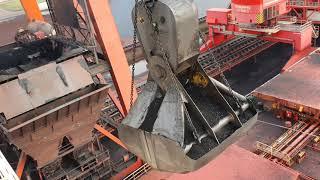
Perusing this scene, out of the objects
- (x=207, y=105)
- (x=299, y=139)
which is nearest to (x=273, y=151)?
(x=299, y=139)

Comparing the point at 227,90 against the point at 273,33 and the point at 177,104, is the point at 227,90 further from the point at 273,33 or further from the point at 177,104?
the point at 273,33

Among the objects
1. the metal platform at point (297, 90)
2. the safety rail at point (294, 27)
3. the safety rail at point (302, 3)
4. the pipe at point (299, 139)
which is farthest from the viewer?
the safety rail at point (302, 3)

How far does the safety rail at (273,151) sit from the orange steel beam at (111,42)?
134 inches

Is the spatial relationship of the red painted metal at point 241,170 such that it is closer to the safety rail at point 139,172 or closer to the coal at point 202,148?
the safety rail at point 139,172

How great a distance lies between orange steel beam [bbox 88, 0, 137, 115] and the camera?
6926mm

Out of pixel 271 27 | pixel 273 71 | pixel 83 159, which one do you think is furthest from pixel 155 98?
pixel 273 71

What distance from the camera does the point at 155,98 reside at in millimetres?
3748

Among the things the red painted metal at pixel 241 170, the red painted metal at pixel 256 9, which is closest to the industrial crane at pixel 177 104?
the red painted metal at pixel 241 170

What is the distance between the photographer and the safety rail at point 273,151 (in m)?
7.59

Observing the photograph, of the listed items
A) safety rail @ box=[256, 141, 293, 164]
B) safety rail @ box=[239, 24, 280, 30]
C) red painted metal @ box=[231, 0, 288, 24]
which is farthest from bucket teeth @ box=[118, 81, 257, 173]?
safety rail @ box=[239, 24, 280, 30]

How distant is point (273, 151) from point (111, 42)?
458 cm

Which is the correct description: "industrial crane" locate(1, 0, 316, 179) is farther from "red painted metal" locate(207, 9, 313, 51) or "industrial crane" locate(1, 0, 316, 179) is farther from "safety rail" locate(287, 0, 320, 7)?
"safety rail" locate(287, 0, 320, 7)

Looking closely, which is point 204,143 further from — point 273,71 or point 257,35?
point 273,71

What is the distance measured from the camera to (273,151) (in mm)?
7883
